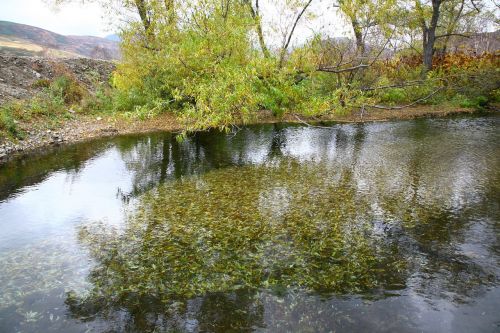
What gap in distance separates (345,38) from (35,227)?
69.2ft

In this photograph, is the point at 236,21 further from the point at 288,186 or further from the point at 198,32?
the point at 288,186

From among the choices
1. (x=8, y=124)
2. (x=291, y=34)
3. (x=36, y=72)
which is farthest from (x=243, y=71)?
(x=36, y=72)

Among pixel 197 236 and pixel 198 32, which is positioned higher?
pixel 198 32

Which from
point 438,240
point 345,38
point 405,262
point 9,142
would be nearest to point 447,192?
point 438,240

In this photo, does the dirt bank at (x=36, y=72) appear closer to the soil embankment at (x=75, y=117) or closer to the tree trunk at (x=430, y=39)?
the soil embankment at (x=75, y=117)

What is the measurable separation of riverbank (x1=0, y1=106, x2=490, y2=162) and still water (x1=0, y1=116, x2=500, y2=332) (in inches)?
114

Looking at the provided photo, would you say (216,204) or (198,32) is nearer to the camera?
(216,204)

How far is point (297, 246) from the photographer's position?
26.8 feet

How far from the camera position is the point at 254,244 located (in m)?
8.37

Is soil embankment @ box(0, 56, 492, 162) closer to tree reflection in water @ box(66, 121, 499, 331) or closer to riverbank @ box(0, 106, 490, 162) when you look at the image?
riverbank @ box(0, 106, 490, 162)

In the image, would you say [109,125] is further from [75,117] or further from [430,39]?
[430,39]

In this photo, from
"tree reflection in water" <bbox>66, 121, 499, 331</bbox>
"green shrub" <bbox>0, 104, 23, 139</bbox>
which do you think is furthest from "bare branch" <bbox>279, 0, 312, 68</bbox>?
"green shrub" <bbox>0, 104, 23, 139</bbox>

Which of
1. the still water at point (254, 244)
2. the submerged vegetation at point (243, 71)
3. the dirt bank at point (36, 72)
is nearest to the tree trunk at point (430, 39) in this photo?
the submerged vegetation at point (243, 71)

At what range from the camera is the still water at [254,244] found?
598 centimetres
